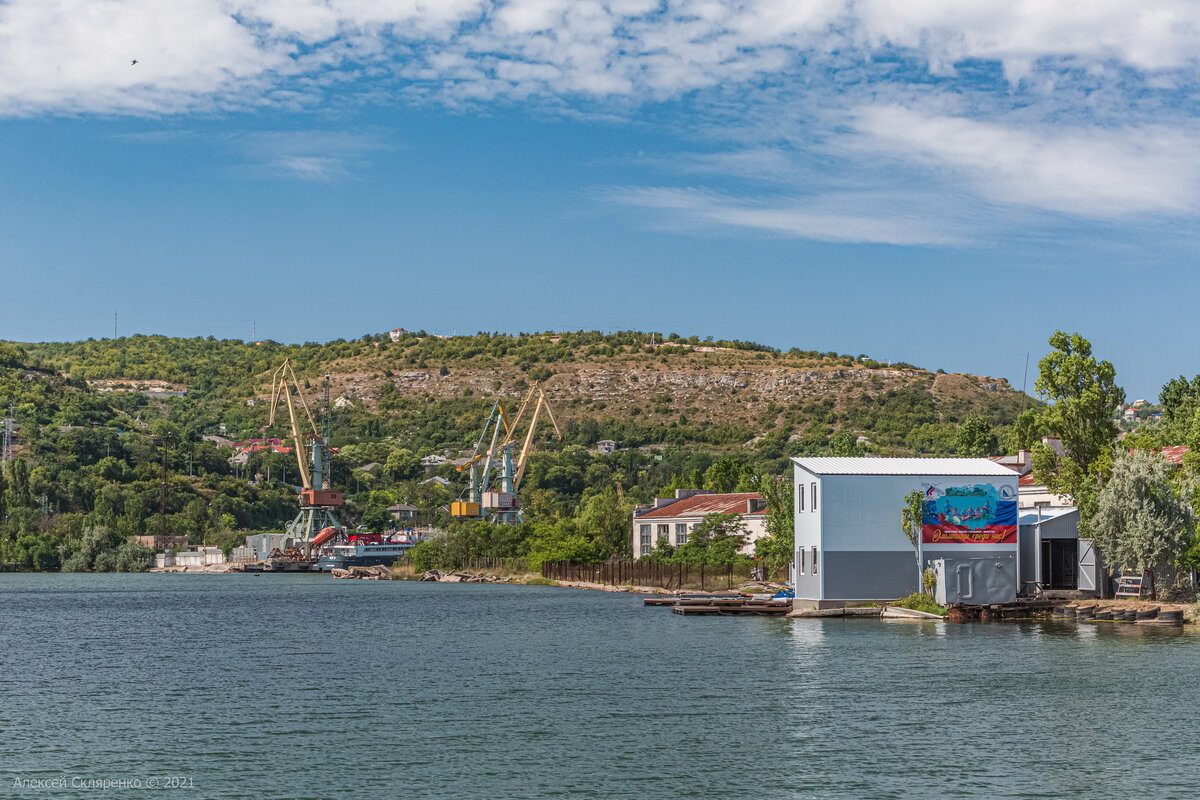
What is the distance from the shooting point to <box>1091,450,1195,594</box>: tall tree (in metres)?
53.4

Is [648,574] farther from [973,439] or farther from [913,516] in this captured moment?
[913,516]

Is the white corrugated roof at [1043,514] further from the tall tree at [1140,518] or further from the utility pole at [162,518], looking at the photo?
the utility pole at [162,518]

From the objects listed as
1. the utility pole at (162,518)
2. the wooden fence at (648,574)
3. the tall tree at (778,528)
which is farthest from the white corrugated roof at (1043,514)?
the utility pole at (162,518)

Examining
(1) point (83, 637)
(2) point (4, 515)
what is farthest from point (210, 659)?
(2) point (4, 515)

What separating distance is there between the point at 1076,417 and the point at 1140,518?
25.6 ft

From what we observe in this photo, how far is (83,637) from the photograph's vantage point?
185 feet

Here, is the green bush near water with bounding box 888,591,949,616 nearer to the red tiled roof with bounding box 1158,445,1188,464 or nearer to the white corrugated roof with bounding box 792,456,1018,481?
the white corrugated roof with bounding box 792,456,1018,481

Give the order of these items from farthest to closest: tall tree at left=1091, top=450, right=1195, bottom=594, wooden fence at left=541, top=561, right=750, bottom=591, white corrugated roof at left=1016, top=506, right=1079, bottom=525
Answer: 1. wooden fence at left=541, top=561, right=750, bottom=591
2. white corrugated roof at left=1016, top=506, right=1079, bottom=525
3. tall tree at left=1091, top=450, right=1195, bottom=594

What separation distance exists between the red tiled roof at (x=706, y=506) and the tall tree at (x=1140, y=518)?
34.6 metres

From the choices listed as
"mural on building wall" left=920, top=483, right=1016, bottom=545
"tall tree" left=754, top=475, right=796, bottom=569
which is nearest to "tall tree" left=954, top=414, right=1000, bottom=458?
"tall tree" left=754, top=475, right=796, bottom=569

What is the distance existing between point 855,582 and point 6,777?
37.5 m

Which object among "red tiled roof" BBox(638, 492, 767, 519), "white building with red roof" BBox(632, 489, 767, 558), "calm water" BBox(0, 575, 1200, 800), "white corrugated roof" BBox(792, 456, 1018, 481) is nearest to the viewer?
"calm water" BBox(0, 575, 1200, 800)

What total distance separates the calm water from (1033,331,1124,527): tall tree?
9.69 metres

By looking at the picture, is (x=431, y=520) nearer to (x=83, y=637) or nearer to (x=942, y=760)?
(x=83, y=637)
